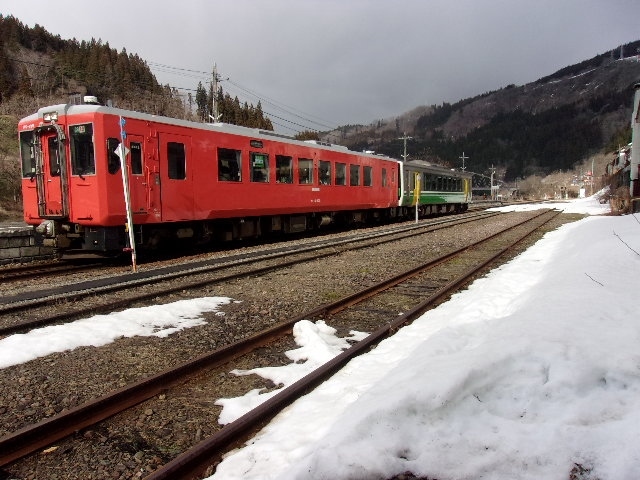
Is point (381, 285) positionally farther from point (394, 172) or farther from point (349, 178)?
point (394, 172)

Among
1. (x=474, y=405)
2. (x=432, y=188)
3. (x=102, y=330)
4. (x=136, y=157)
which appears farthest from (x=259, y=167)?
(x=432, y=188)

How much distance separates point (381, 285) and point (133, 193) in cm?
592

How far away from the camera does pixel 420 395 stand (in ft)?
9.78

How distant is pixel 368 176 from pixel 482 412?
19.1m

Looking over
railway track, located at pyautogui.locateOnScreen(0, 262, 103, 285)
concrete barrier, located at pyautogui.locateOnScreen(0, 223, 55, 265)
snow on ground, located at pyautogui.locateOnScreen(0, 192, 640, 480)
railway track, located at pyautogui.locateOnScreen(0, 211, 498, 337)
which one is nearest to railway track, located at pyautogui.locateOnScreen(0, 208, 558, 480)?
snow on ground, located at pyautogui.locateOnScreen(0, 192, 640, 480)

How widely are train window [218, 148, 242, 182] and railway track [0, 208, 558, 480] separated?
6301 millimetres

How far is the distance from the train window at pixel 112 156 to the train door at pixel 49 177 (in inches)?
42.6

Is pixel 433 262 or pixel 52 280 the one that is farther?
pixel 433 262

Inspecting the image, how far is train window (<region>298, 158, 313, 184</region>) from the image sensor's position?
1632 centimetres

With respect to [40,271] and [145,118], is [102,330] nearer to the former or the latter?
[40,271]

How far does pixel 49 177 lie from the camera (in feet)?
34.7

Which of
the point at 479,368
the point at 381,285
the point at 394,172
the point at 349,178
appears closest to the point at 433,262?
the point at 381,285

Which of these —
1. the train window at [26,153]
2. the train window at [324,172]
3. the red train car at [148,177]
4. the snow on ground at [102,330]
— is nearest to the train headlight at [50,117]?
the red train car at [148,177]

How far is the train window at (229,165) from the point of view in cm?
1288
